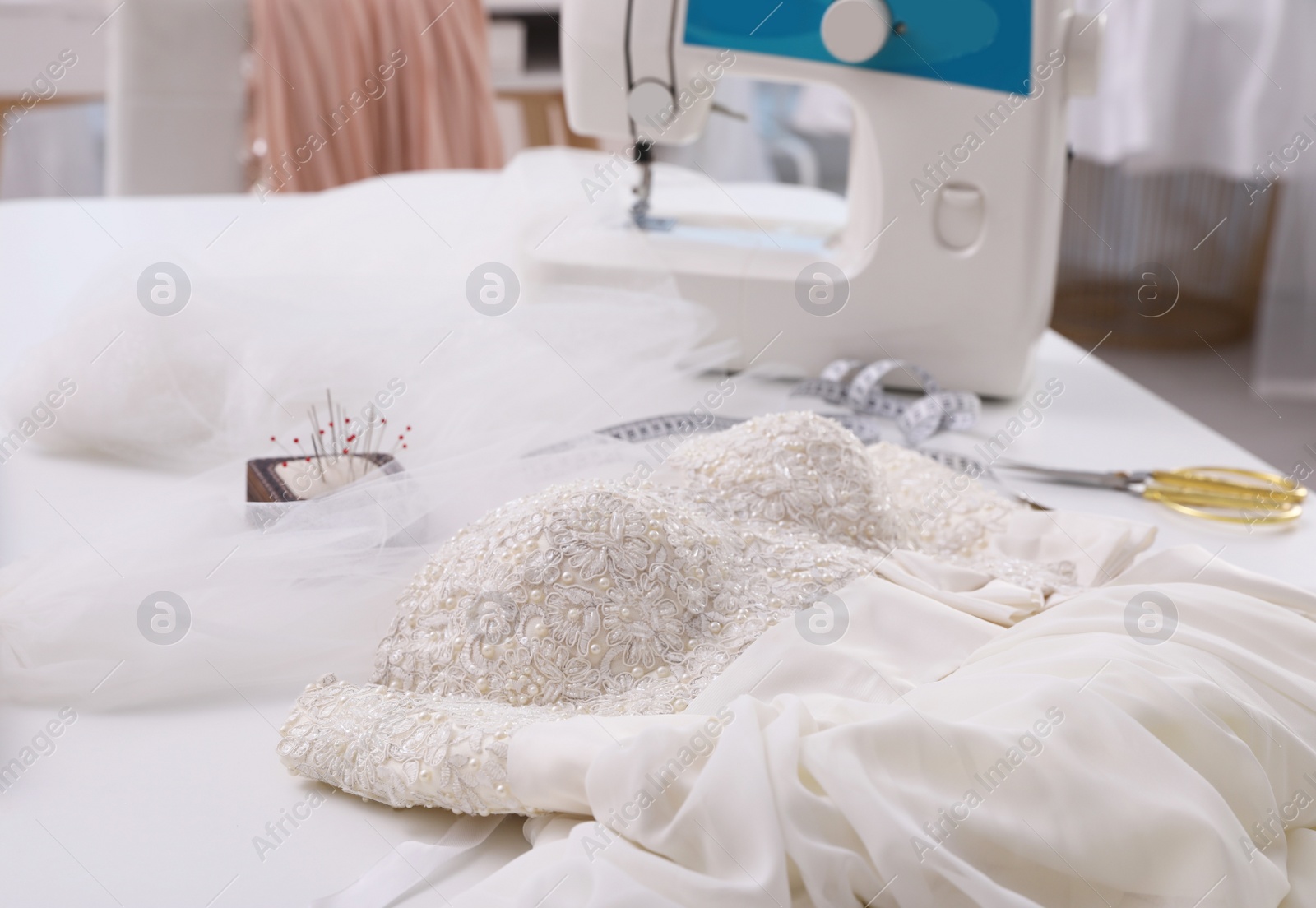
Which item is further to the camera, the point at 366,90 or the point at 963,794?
the point at 366,90

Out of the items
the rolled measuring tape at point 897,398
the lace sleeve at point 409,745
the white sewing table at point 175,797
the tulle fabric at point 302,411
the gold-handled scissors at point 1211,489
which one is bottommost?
the gold-handled scissors at point 1211,489

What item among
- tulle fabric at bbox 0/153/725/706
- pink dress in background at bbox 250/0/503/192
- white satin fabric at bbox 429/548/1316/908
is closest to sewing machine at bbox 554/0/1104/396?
tulle fabric at bbox 0/153/725/706

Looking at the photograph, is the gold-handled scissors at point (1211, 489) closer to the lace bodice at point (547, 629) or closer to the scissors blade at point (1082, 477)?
the scissors blade at point (1082, 477)

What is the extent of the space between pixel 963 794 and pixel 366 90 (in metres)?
2.90

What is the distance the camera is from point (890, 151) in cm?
158

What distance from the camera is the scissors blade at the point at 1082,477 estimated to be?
133 cm

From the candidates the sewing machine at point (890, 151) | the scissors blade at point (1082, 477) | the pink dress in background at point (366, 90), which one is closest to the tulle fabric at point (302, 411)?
the sewing machine at point (890, 151)

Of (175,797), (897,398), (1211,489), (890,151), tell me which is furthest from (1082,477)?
(175,797)

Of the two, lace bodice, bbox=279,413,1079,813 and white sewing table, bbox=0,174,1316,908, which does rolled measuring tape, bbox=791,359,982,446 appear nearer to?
white sewing table, bbox=0,174,1316,908

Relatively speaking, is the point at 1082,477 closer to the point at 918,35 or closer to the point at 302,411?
the point at 918,35

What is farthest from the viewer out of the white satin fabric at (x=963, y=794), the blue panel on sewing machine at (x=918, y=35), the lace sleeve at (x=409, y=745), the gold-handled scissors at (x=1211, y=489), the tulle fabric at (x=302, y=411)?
the blue panel on sewing machine at (x=918, y=35)

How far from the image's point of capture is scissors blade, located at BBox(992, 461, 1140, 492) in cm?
133

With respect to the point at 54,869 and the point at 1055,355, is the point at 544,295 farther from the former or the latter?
the point at 54,869

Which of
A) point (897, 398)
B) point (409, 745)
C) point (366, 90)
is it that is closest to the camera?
point (409, 745)
